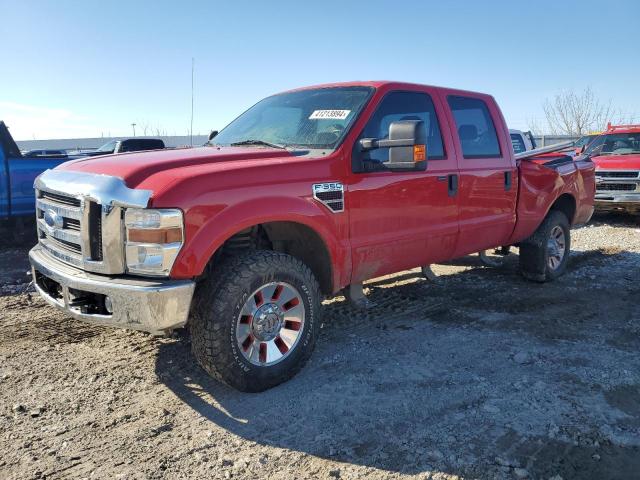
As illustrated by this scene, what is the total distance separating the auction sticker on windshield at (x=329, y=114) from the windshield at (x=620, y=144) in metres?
8.89

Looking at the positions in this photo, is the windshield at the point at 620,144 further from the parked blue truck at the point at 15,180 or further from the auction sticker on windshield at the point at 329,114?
the parked blue truck at the point at 15,180

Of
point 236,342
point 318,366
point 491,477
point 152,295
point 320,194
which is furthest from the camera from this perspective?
point 318,366

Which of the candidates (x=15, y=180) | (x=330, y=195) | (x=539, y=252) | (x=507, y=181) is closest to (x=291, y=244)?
(x=330, y=195)

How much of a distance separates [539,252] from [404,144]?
124 inches

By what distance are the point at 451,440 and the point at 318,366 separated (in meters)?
1.19

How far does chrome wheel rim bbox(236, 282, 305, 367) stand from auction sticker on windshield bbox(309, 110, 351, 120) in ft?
4.55

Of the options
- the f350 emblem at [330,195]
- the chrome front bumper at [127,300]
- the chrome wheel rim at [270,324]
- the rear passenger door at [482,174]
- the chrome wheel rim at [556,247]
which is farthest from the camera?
the chrome wheel rim at [556,247]

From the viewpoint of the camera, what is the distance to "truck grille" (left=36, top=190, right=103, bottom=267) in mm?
3021

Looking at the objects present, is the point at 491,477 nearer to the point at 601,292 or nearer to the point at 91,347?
the point at 91,347

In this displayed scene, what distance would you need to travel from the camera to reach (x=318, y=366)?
3754 mm

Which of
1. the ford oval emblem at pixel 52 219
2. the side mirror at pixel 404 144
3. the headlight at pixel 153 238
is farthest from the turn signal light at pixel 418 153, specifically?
the ford oval emblem at pixel 52 219

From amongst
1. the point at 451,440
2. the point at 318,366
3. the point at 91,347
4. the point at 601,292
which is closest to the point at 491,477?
the point at 451,440

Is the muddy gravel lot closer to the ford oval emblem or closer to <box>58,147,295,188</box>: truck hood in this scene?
the ford oval emblem

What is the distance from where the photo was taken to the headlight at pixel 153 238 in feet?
9.38
